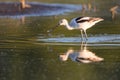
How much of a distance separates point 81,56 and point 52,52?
1.17 metres

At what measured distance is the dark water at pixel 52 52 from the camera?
1407 cm

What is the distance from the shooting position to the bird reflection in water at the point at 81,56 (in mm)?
15883

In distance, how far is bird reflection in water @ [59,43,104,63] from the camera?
52.1 ft

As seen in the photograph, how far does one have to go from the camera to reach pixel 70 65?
15180 millimetres

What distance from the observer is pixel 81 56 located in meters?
16.4

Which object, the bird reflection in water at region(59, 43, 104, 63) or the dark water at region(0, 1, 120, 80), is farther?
the bird reflection in water at region(59, 43, 104, 63)

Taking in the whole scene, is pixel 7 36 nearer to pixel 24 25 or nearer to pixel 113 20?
pixel 24 25

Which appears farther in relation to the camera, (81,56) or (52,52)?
(52,52)

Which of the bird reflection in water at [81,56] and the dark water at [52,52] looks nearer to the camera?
the dark water at [52,52]

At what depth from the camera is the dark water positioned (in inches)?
554

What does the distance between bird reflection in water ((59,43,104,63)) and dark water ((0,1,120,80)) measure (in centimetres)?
10

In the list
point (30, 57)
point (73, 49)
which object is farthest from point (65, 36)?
point (30, 57)

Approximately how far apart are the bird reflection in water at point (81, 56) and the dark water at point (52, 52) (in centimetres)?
10

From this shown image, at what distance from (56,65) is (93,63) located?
1.03 meters
